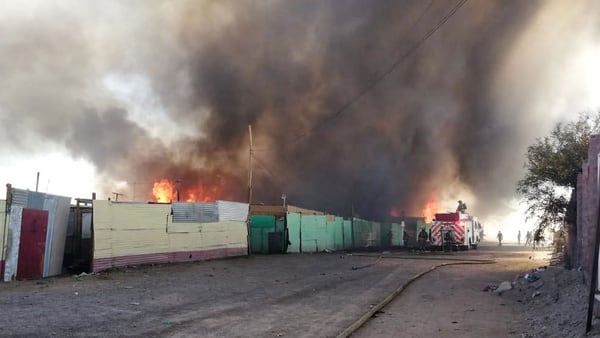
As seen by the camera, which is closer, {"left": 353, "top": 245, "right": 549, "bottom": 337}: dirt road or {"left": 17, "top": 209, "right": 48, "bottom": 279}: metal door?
{"left": 353, "top": 245, "right": 549, "bottom": 337}: dirt road

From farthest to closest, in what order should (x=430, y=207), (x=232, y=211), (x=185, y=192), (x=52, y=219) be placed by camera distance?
1. (x=430, y=207)
2. (x=185, y=192)
3. (x=232, y=211)
4. (x=52, y=219)

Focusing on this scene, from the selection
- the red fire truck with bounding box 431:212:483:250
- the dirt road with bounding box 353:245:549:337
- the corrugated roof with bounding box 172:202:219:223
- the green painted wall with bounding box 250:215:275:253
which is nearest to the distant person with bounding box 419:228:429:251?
the red fire truck with bounding box 431:212:483:250

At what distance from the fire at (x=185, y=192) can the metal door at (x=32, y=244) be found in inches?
892

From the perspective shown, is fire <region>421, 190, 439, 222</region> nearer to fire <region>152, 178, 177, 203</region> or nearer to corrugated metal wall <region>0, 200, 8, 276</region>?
fire <region>152, 178, 177, 203</region>

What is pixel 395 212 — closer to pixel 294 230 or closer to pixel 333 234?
pixel 333 234

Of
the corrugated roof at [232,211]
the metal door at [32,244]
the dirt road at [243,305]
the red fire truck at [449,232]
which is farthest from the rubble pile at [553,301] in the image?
the red fire truck at [449,232]

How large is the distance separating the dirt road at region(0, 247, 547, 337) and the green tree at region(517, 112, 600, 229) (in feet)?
9.50

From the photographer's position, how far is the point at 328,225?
29328mm

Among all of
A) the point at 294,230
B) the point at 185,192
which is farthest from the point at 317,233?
the point at 185,192

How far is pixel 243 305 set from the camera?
359 inches

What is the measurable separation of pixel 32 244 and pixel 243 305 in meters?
6.81

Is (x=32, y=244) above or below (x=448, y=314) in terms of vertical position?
above

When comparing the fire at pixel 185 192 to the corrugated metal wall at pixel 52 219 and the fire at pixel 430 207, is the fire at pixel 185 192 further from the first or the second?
the corrugated metal wall at pixel 52 219

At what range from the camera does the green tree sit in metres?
14.9
